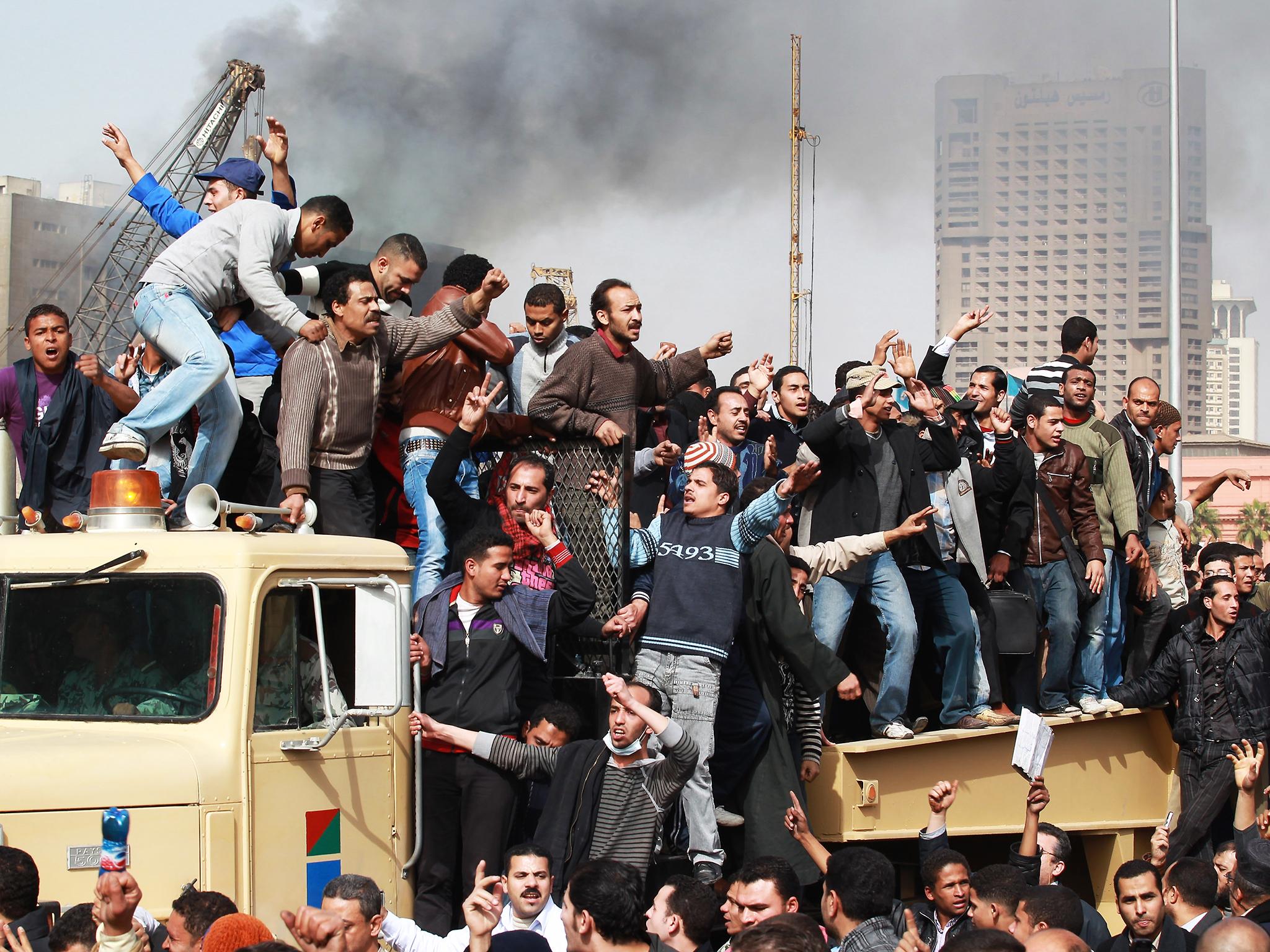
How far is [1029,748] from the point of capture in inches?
268

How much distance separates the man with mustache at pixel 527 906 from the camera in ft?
16.6

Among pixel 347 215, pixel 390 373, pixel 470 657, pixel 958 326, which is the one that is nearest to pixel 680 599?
pixel 470 657

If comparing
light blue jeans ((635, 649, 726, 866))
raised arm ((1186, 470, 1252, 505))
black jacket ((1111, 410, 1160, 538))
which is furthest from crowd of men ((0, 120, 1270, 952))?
raised arm ((1186, 470, 1252, 505))

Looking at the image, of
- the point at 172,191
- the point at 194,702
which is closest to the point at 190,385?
the point at 194,702

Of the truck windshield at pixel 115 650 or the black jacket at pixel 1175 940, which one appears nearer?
the truck windshield at pixel 115 650

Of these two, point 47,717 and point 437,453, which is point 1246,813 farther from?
point 47,717

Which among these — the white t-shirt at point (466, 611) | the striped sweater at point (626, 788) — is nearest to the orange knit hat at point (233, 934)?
the striped sweater at point (626, 788)

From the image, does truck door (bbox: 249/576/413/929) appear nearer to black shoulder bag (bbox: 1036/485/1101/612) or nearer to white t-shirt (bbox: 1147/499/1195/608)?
black shoulder bag (bbox: 1036/485/1101/612)

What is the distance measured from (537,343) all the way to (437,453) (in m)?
1.32

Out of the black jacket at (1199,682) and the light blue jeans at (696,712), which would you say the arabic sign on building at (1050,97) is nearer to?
the black jacket at (1199,682)

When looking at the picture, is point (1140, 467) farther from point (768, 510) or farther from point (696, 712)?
point (696, 712)

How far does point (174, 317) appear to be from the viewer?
21.4 feet

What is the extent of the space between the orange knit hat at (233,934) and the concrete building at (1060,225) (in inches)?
5474

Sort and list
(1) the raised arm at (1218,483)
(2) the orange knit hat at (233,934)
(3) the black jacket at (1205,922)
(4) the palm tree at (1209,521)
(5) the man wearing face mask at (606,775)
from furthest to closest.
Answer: (4) the palm tree at (1209,521) < (1) the raised arm at (1218,483) < (5) the man wearing face mask at (606,775) < (3) the black jacket at (1205,922) < (2) the orange knit hat at (233,934)
